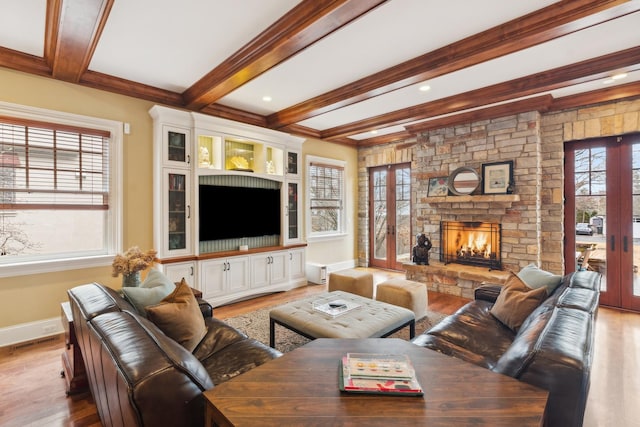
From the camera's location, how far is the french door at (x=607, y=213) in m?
3.92

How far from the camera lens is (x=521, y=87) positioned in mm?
3568

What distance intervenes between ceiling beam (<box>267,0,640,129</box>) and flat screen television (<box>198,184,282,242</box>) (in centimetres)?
184

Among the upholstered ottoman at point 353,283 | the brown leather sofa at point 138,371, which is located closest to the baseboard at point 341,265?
the upholstered ottoman at point 353,283

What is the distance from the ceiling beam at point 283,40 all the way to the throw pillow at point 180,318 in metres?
2.05

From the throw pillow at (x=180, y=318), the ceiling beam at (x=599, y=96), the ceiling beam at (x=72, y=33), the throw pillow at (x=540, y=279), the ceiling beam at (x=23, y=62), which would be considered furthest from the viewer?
the ceiling beam at (x=599, y=96)

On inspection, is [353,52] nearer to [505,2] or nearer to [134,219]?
[505,2]

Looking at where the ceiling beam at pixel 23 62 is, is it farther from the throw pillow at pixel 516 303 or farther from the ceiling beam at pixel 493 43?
the throw pillow at pixel 516 303

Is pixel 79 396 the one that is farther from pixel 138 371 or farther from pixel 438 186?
pixel 438 186

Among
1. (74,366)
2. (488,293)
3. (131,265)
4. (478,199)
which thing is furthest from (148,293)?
(478,199)

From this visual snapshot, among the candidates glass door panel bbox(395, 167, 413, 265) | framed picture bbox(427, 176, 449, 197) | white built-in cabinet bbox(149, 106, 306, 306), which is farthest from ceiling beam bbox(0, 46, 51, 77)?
glass door panel bbox(395, 167, 413, 265)

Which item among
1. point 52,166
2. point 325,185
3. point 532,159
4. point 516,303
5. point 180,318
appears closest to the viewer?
point 180,318

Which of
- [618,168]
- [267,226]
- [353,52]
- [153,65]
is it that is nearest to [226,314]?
[267,226]

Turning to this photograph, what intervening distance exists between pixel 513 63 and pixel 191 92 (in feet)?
11.7

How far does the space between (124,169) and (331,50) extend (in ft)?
8.95
